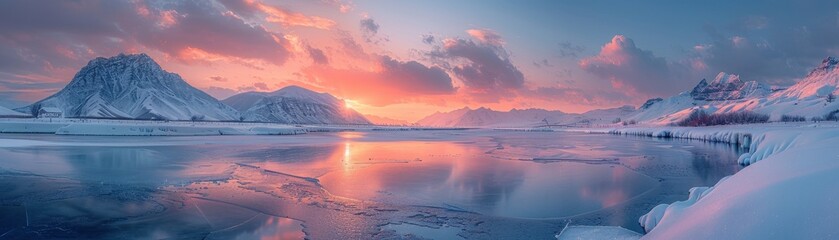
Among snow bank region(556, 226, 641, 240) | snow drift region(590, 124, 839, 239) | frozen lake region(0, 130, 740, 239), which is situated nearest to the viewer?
snow drift region(590, 124, 839, 239)

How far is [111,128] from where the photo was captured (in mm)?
57625

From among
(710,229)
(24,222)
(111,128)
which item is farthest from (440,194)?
(111,128)

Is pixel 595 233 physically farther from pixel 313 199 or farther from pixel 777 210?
pixel 313 199

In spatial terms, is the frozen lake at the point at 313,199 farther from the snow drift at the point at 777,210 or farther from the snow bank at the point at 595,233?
the snow drift at the point at 777,210

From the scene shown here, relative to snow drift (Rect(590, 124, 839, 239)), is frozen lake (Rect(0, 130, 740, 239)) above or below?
below

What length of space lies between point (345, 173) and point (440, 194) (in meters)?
6.93

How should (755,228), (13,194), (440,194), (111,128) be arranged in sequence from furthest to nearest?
(111,128) → (440,194) → (13,194) → (755,228)

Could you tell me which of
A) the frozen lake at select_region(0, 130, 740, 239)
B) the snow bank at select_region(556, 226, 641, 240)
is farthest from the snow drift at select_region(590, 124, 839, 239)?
the frozen lake at select_region(0, 130, 740, 239)

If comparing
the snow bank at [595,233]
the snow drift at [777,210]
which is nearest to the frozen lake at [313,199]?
the snow bank at [595,233]

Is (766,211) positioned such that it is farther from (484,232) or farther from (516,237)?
(484,232)

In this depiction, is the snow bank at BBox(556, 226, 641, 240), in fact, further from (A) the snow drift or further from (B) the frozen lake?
(A) the snow drift

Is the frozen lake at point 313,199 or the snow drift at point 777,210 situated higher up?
the snow drift at point 777,210

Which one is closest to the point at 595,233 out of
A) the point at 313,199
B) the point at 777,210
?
the point at 777,210

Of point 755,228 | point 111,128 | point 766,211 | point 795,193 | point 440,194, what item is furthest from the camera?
point 111,128
